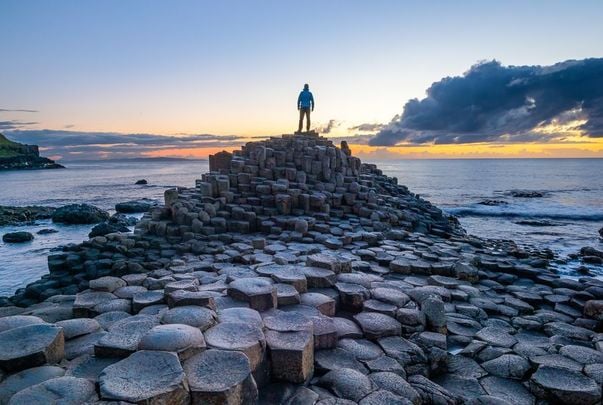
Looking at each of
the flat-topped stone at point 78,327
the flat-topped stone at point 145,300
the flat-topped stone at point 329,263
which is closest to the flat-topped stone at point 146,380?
the flat-topped stone at point 78,327

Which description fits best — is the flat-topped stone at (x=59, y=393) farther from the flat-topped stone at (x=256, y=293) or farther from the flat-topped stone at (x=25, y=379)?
the flat-topped stone at (x=256, y=293)

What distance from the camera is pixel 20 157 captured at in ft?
374

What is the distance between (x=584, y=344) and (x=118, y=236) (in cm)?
1129

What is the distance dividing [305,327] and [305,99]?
15418 millimetres

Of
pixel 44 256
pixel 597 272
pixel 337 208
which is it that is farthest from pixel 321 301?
pixel 44 256

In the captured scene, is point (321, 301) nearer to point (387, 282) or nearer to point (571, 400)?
point (387, 282)

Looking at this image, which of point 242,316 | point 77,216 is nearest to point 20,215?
point 77,216

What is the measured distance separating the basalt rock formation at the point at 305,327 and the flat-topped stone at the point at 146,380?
13 mm

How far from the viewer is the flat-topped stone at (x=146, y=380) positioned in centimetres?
280

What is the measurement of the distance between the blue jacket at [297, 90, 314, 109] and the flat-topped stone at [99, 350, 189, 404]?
637 inches

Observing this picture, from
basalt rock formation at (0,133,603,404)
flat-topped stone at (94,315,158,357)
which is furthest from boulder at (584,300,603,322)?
flat-topped stone at (94,315,158,357)

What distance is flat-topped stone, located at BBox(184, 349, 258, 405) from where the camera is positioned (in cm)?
294

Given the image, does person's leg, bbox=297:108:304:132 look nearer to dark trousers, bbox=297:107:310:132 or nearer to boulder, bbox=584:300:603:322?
dark trousers, bbox=297:107:310:132

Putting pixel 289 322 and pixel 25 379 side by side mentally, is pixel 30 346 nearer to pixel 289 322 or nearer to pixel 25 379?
pixel 25 379
